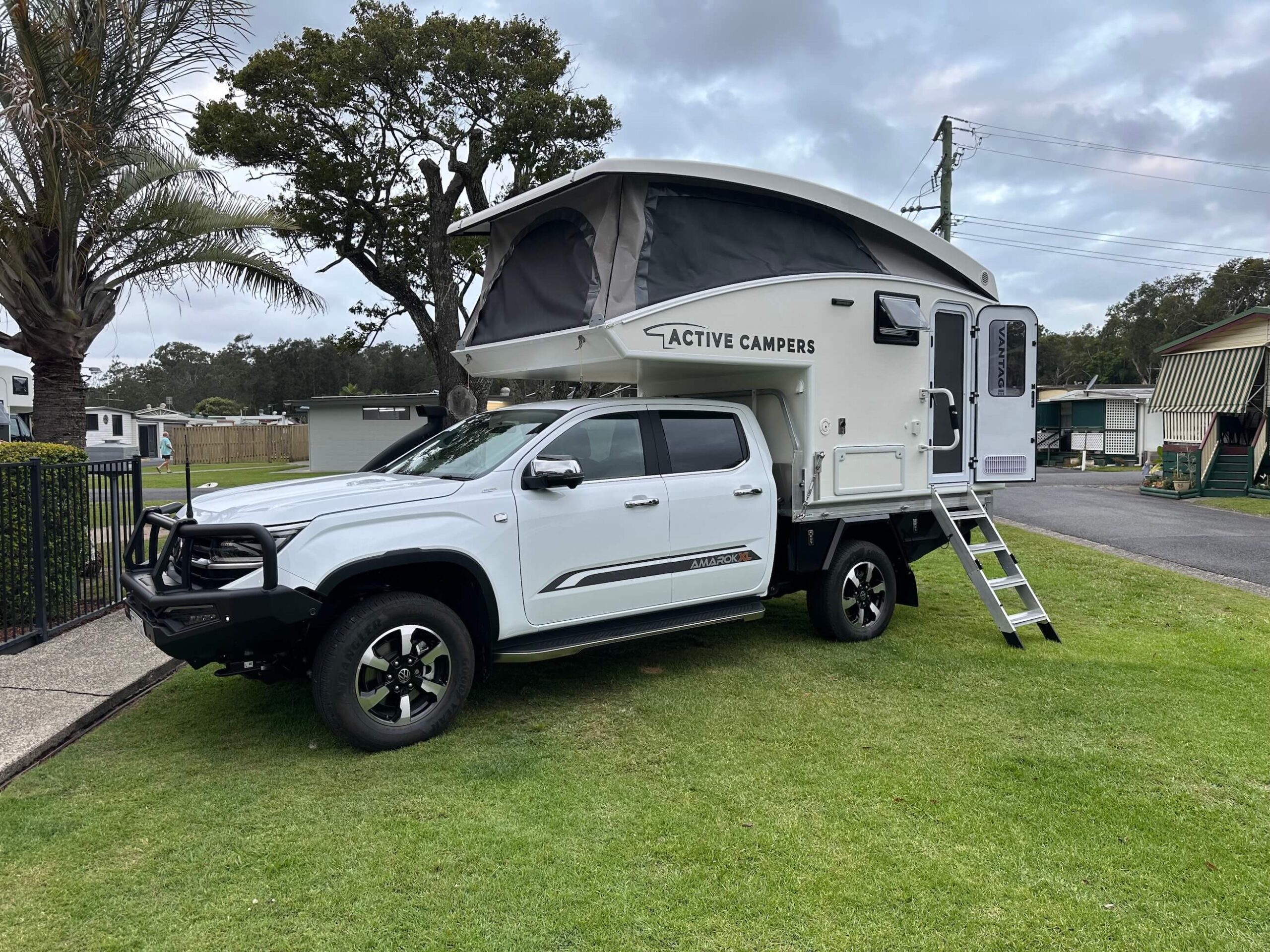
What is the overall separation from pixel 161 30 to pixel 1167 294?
201 feet

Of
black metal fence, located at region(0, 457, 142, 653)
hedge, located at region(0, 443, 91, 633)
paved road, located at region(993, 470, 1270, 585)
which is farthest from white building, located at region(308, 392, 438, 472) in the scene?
hedge, located at region(0, 443, 91, 633)

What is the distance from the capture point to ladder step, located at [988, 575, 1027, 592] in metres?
6.66

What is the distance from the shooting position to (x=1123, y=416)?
111ft

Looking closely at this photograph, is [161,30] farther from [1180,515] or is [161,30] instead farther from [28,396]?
[28,396]

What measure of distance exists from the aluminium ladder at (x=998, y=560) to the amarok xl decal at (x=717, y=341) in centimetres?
188

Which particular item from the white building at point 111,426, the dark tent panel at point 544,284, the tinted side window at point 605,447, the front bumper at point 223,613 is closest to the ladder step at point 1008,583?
the tinted side window at point 605,447

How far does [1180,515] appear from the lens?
15883 millimetres

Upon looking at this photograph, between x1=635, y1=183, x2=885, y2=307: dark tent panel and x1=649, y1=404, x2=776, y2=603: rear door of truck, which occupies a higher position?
x1=635, y1=183, x2=885, y2=307: dark tent panel

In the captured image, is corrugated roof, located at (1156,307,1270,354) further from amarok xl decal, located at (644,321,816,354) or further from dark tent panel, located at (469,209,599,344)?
dark tent panel, located at (469,209,599,344)

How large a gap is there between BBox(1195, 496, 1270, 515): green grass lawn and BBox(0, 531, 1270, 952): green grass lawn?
13.3 m

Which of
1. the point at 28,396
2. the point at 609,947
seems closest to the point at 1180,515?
the point at 609,947

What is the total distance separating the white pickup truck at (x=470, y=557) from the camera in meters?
4.21

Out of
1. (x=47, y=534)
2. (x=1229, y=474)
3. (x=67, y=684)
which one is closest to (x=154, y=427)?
(x=47, y=534)

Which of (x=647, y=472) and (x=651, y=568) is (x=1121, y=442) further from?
(x=651, y=568)
